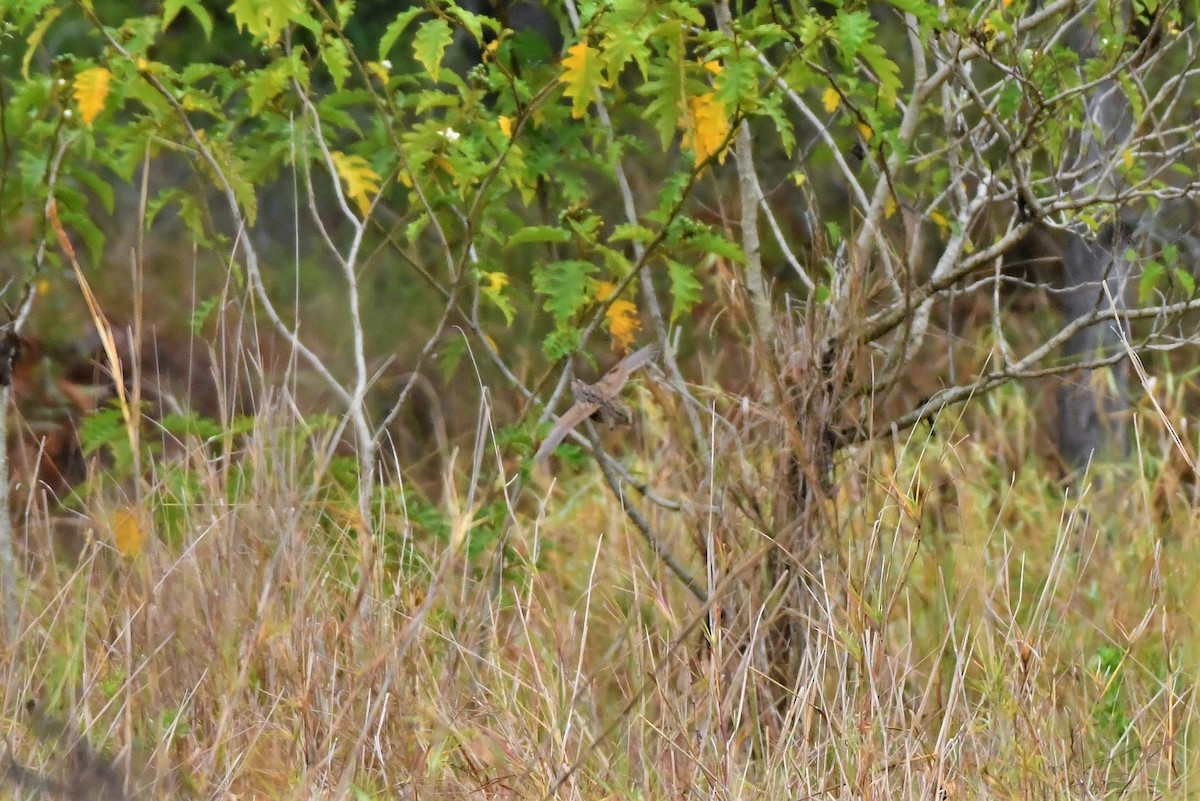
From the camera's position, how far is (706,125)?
240cm

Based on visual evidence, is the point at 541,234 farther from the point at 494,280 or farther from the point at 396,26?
the point at 396,26

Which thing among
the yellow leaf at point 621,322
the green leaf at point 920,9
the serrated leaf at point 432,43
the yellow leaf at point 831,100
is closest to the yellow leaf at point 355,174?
the serrated leaf at point 432,43

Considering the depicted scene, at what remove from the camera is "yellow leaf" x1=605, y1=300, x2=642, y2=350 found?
2596 mm

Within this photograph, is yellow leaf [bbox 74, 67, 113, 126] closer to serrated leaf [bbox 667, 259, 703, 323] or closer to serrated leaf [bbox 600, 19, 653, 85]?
serrated leaf [bbox 600, 19, 653, 85]

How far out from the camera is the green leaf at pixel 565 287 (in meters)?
2.55

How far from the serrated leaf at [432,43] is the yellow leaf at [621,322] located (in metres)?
0.53

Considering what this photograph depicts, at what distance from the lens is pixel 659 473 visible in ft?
13.7

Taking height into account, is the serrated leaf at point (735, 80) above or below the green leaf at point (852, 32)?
below

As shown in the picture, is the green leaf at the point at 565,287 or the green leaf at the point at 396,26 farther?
the green leaf at the point at 565,287

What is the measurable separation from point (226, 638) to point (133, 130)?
97 centimetres

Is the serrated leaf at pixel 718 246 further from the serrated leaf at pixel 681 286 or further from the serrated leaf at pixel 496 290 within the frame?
the serrated leaf at pixel 496 290

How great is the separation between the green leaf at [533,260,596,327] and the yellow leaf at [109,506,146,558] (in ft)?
2.58

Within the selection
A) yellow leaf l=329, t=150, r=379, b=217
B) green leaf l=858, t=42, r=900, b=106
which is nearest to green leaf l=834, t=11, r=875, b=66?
green leaf l=858, t=42, r=900, b=106

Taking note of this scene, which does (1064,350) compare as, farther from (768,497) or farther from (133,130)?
(133,130)
